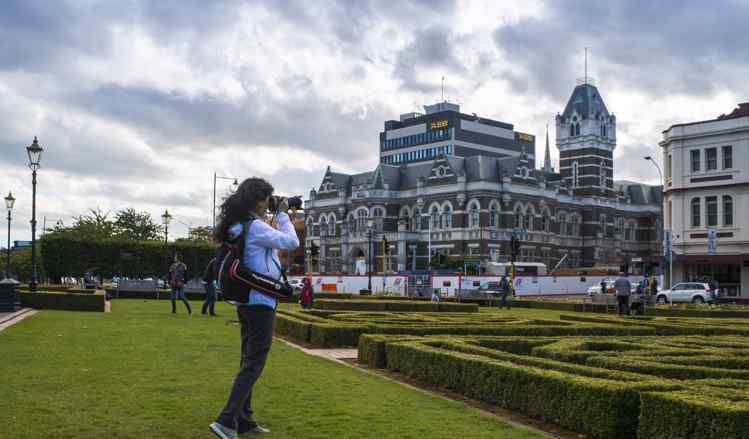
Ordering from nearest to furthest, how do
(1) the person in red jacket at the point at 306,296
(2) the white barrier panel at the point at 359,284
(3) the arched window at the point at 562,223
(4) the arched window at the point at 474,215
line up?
(1) the person in red jacket at the point at 306,296 → (2) the white barrier panel at the point at 359,284 → (4) the arched window at the point at 474,215 → (3) the arched window at the point at 562,223

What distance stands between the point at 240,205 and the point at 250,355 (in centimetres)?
133

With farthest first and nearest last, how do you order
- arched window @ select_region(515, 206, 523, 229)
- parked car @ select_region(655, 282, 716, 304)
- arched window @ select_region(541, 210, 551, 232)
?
arched window @ select_region(541, 210, 551, 232) < arched window @ select_region(515, 206, 523, 229) < parked car @ select_region(655, 282, 716, 304)

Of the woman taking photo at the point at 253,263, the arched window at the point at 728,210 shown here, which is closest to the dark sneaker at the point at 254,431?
the woman taking photo at the point at 253,263

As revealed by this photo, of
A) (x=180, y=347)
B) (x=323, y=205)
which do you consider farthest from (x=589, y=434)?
(x=323, y=205)

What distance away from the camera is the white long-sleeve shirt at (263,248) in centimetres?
727

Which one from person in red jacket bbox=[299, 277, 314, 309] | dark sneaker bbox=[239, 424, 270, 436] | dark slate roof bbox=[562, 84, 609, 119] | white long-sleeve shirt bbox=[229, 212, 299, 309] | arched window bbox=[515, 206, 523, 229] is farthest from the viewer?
dark slate roof bbox=[562, 84, 609, 119]

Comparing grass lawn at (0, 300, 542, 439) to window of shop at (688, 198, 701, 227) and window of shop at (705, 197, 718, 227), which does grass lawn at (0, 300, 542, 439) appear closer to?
window of shop at (705, 197, 718, 227)

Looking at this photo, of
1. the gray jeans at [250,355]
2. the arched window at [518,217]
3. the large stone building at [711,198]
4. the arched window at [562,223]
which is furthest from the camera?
the arched window at [562,223]

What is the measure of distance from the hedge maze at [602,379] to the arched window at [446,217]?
69451mm

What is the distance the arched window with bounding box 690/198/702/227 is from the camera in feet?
174

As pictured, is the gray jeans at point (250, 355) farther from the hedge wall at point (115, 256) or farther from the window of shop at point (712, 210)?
the window of shop at point (712, 210)

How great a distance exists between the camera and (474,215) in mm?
81625

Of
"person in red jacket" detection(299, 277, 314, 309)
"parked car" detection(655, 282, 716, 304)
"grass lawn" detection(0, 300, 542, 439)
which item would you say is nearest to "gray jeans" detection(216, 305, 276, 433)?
"grass lawn" detection(0, 300, 542, 439)

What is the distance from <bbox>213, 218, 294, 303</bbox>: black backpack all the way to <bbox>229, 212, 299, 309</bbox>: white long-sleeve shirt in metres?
0.04
